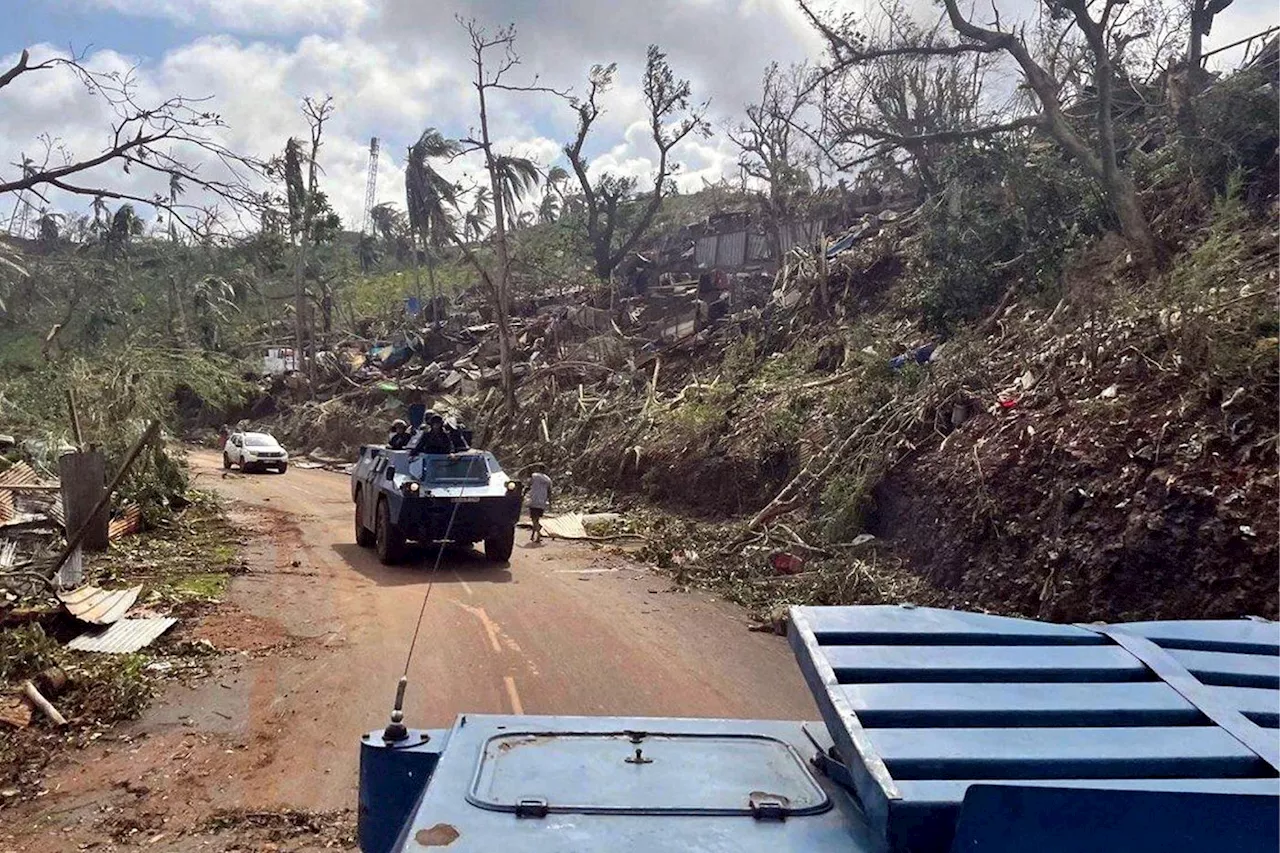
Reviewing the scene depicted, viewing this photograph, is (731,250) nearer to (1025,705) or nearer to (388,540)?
(388,540)

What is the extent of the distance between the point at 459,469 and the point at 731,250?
21.0m

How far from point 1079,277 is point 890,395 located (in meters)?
3.30

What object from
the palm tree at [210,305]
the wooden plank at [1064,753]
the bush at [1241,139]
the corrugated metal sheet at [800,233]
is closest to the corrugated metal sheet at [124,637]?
the wooden plank at [1064,753]

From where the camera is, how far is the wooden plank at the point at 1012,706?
7.75 ft

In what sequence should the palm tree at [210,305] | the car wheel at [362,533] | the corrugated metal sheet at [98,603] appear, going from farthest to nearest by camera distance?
the palm tree at [210,305] < the car wheel at [362,533] < the corrugated metal sheet at [98,603]

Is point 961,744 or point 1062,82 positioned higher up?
point 1062,82

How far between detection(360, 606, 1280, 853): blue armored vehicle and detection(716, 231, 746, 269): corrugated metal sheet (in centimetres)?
2971

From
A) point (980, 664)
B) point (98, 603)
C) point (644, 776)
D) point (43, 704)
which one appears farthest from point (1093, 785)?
point (98, 603)

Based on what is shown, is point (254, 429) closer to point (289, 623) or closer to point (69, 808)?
point (289, 623)

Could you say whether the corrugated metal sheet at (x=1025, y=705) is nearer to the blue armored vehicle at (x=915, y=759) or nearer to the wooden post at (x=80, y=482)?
the blue armored vehicle at (x=915, y=759)

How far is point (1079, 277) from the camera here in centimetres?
1426

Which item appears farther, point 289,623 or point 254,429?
point 254,429

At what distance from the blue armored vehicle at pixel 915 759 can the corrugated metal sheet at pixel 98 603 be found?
727cm

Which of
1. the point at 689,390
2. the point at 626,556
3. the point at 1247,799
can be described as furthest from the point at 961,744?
the point at 689,390
